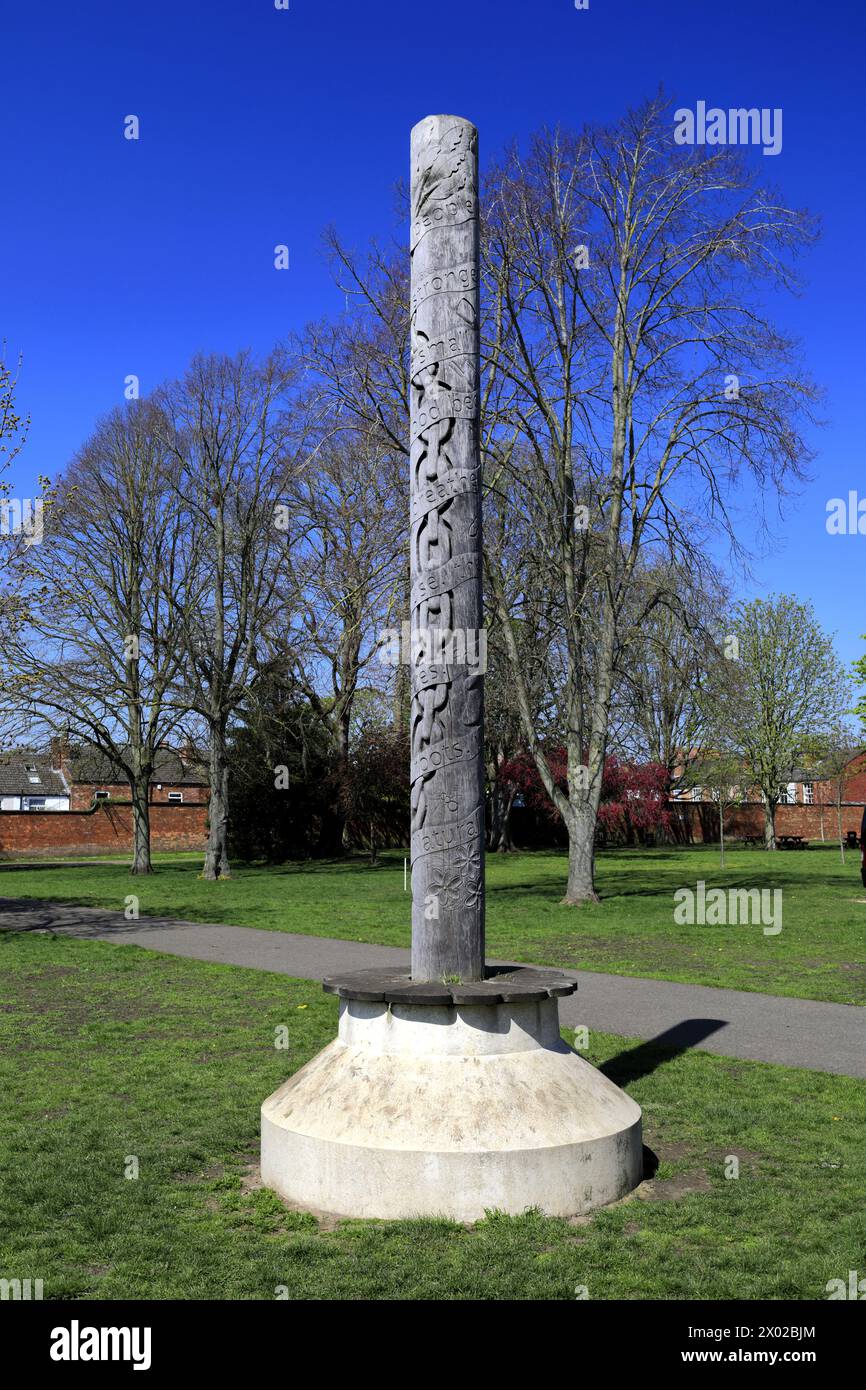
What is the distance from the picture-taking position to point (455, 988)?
18.4 feet

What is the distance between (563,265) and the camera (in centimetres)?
2078

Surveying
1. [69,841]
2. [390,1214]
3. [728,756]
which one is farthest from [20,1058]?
[728,756]

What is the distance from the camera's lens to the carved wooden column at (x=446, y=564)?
6.00 meters

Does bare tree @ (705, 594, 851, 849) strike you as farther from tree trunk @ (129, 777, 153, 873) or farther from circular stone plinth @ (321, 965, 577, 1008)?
circular stone plinth @ (321, 965, 577, 1008)

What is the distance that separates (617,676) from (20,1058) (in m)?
15.0

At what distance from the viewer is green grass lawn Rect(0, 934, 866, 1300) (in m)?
4.41

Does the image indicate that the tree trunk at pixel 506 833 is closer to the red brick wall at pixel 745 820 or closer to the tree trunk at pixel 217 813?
the red brick wall at pixel 745 820

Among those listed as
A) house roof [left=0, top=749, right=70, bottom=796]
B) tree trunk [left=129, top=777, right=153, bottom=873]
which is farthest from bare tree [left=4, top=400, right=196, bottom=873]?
house roof [left=0, top=749, right=70, bottom=796]

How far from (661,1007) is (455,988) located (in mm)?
5445

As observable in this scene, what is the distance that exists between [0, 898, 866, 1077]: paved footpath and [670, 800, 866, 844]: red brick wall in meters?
40.3

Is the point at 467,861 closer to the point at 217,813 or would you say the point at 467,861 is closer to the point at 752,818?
the point at 217,813

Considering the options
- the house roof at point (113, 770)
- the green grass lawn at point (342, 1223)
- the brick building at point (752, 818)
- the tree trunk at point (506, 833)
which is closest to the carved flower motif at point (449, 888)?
the green grass lawn at point (342, 1223)

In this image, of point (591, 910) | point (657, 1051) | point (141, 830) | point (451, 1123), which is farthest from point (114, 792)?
point (451, 1123)
